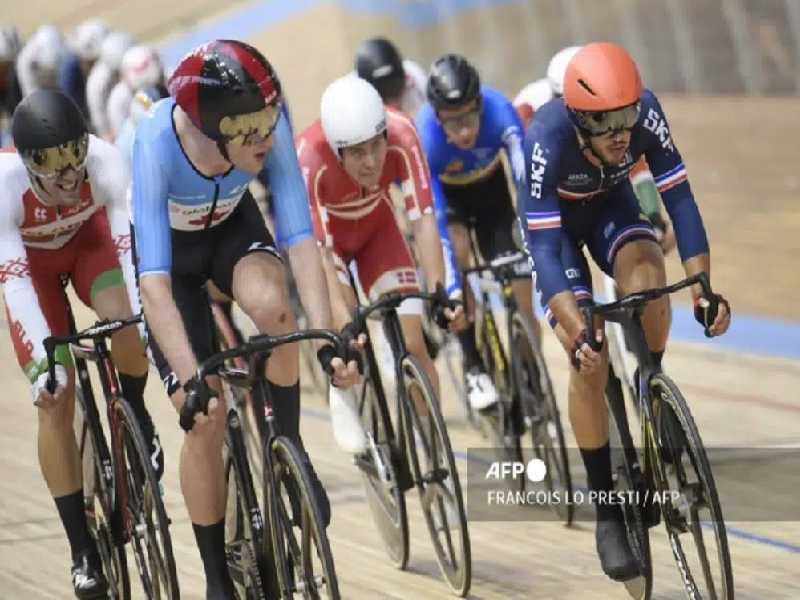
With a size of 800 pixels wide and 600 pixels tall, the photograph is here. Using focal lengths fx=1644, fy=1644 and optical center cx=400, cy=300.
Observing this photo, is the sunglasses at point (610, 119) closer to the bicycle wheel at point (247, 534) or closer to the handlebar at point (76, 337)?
the bicycle wheel at point (247, 534)

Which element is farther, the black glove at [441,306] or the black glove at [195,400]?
the black glove at [441,306]

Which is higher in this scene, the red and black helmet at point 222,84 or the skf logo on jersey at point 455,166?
the red and black helmet at point 222,84

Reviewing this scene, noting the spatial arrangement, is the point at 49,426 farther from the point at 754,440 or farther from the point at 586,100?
the point at 754,440

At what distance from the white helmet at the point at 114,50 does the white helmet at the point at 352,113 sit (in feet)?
17.3

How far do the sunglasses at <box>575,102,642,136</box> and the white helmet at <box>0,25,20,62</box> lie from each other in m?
6.51

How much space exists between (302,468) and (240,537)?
576mm

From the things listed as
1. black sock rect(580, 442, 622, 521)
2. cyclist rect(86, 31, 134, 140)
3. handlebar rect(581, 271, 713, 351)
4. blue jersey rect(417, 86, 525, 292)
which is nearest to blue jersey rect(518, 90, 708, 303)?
handlebar rect(581, 271, 713, 351)

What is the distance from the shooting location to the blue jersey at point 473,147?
6078 millimetres

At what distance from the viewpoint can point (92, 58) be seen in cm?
1117

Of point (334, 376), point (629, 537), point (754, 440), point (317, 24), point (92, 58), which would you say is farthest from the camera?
point (317, 24)

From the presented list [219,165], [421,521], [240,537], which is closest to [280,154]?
[219,165]

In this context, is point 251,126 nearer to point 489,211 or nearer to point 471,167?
point 471,167

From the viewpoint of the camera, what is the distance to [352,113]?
16.6ft

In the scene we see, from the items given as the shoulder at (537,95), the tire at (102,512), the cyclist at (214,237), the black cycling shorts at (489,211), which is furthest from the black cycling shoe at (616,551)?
the shoulder at (537,95)
